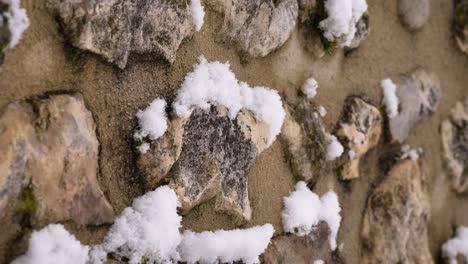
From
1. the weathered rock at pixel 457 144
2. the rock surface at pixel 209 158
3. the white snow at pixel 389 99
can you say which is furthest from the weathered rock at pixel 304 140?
the weathered rock at pixel 457 144

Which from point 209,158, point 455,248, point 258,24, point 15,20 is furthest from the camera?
point 455,248

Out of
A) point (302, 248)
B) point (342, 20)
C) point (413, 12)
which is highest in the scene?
point (413, 12)

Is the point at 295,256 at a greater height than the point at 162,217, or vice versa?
the point at 295,256

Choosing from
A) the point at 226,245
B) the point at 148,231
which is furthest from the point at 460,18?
the point at 148,231

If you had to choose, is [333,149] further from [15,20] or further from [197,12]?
[15,20]

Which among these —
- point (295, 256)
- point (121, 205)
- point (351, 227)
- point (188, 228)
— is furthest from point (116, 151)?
point (351, 227)

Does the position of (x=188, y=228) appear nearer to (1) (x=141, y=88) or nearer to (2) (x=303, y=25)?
(1) (x=141, y=88)
